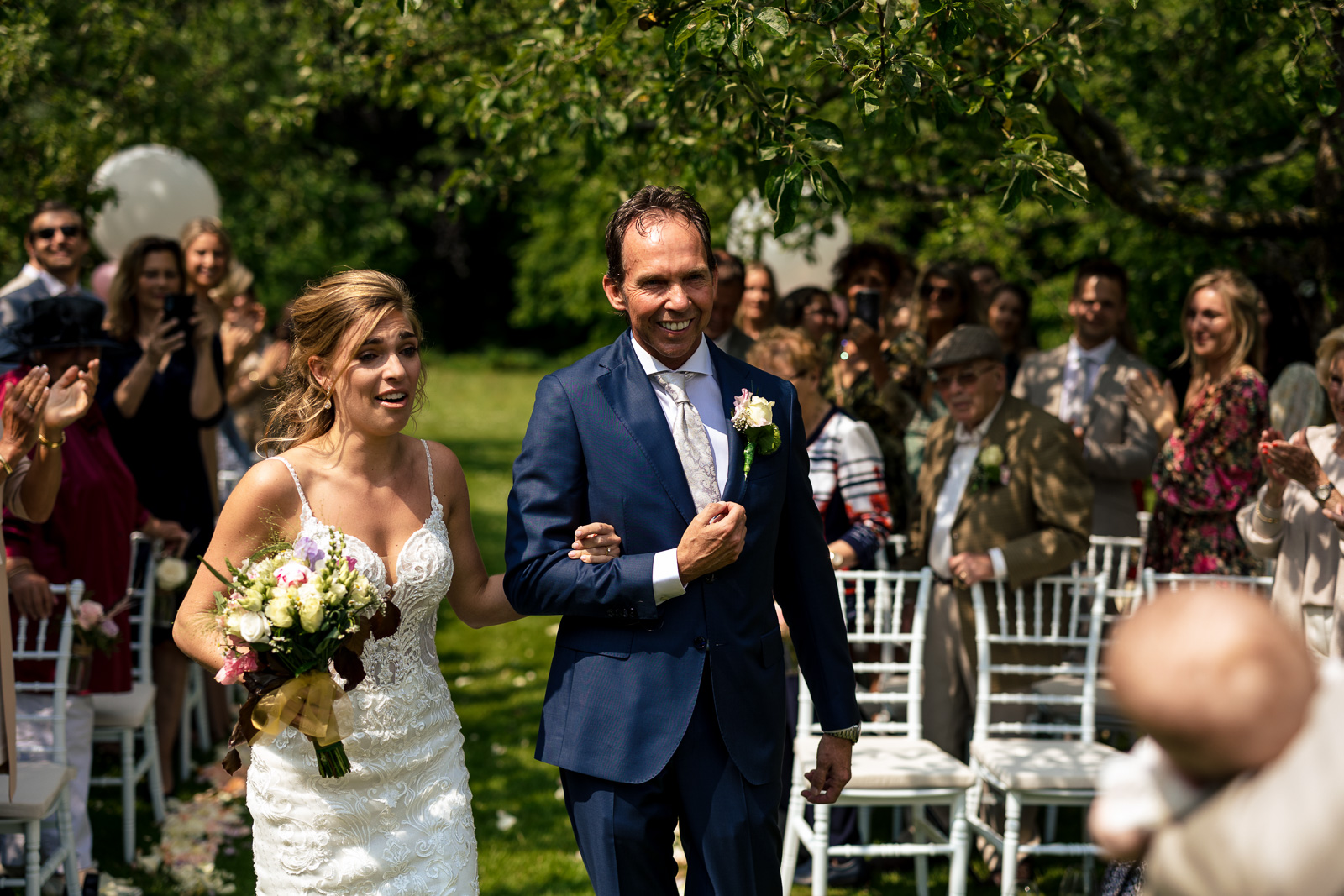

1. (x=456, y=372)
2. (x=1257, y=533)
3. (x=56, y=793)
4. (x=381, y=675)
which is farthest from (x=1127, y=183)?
(x=456, y=372)

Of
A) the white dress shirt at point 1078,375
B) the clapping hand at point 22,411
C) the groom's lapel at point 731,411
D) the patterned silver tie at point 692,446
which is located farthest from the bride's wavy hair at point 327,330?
the white dress shirt at point 1078,375

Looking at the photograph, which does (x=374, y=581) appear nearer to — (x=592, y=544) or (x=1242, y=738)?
(x=592, y=544)

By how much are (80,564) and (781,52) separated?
3.62 meters

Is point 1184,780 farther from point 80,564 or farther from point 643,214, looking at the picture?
point 80,564

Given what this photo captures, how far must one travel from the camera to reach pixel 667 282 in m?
2.87

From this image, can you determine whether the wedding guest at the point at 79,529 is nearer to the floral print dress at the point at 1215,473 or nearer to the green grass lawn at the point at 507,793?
the green grass lawn at the point at 507,793

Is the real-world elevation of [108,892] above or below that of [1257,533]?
below

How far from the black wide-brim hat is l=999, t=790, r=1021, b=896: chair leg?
153 inches

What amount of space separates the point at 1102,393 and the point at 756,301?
1.91 meters

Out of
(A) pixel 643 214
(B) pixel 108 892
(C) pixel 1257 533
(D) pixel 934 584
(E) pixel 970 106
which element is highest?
(E) pixel 970 106

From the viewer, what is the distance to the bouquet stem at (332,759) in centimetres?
285

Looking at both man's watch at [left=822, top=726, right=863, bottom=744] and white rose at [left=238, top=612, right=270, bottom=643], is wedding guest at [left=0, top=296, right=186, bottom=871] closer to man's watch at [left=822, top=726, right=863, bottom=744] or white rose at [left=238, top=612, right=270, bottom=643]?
white rose at [left=238, top=612, right=270, bottom=643]

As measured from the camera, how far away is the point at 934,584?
17.2 feet

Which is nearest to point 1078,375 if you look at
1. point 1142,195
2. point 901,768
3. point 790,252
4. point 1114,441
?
point 1114,441
